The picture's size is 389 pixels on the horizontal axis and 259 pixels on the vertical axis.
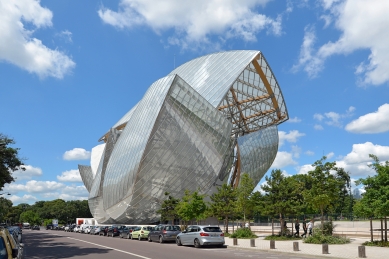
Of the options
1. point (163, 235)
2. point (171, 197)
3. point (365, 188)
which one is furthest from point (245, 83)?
point (365, 188)

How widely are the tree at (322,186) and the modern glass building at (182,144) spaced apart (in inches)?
Result: 1083

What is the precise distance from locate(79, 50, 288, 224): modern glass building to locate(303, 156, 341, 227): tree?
27.5m

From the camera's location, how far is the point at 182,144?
5334 centimetres

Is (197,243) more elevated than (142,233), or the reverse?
(197,243)

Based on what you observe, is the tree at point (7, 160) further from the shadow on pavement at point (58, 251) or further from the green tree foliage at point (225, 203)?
the green tree foliage at point (225, 203)

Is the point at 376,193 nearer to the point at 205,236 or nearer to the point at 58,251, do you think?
the point at 205,236

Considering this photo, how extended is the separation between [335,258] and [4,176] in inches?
1203

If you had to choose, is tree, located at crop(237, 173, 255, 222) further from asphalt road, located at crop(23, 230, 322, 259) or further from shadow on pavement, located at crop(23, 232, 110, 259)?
shadow on pavement, located at crop(23, 232, 110, 259)

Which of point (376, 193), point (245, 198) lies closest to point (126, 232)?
point (245, 198)

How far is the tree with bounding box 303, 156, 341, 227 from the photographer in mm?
26703

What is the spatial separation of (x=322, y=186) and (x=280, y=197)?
6.66 m

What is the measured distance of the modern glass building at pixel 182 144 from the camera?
2047 inches

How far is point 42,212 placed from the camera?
14988 centimetres

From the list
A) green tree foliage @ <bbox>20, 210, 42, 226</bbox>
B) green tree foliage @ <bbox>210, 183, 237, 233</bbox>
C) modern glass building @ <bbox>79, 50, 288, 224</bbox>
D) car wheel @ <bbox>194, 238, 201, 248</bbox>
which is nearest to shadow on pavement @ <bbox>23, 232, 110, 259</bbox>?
car wheel @ <bbox>194, 238, 201, 248</bbox>
